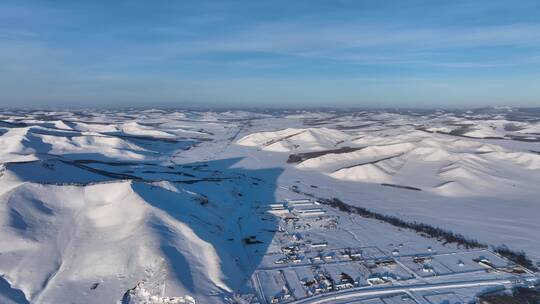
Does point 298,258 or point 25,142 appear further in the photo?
point 25,142

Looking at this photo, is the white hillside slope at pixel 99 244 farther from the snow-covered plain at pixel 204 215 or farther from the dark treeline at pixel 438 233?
the dark treeline at pixel 438 233

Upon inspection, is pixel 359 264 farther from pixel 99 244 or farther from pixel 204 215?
pixel 99 244

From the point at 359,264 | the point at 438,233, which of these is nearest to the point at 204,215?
the point at 359,264

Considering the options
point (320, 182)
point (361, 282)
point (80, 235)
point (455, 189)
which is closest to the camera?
point (361, 282)

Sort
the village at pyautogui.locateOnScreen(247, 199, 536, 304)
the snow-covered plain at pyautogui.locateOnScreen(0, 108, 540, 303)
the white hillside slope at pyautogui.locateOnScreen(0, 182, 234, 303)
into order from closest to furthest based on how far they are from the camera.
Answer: the village at pyautogui.locateOnScreen(247, 199, 536, 304) < the white hillside slope at pyautogui.locateOnScreen(0, 182, 234, 303) < the snow-covered plain at pyautogui.locateOnScreen(0, 108, 540, 303)

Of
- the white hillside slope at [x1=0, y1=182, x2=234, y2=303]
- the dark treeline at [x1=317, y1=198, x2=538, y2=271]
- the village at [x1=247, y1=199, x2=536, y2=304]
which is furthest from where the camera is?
the dark treeline at [x1=317, y1=198, x2=538, y2=271]

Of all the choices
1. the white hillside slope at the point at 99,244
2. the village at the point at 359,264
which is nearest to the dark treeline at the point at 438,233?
the village at the point at 359,264

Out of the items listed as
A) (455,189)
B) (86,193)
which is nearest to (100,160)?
(86,193)

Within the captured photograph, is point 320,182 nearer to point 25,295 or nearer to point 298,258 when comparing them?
point 298,258

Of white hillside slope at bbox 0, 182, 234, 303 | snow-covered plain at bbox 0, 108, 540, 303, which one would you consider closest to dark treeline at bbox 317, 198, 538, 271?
snow-covered plain at bbox 0, 108, 540, 303

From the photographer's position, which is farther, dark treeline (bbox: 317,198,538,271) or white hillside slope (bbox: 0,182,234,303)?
dark treeline (bbox: 317,198,538,271)

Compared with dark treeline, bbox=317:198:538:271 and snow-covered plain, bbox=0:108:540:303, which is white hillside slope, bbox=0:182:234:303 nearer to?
snow-covered plain, bbox=0:108:540:303
